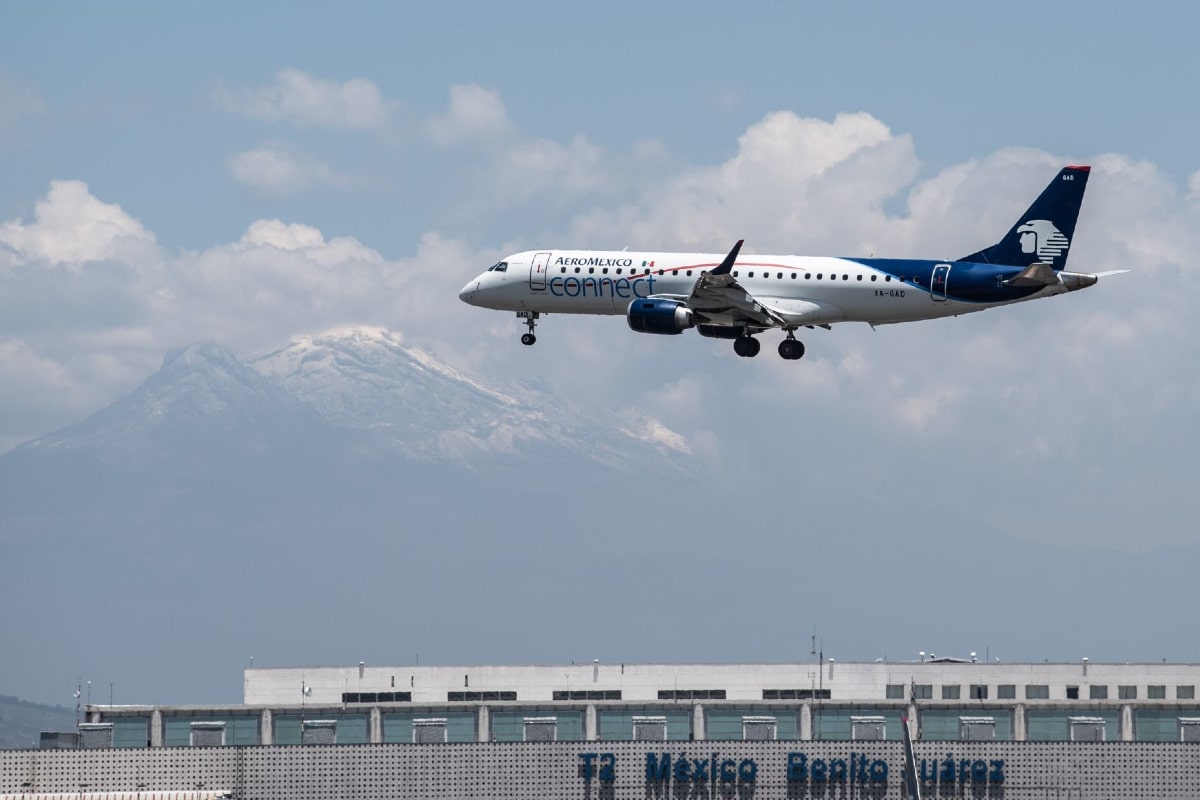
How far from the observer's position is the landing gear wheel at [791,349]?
11731cm

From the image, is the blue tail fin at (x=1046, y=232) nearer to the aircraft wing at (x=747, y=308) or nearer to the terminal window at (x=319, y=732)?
the aircraft wing at (x=747, y=308)

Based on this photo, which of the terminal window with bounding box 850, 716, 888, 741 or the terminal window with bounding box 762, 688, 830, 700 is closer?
the terminal window with bounding box 850, 716, 888, 741

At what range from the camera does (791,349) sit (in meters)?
117

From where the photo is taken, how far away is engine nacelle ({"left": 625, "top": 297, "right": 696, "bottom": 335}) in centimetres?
11169

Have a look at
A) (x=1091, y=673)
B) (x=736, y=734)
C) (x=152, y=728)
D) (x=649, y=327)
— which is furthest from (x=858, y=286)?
(x=1091, y=673)

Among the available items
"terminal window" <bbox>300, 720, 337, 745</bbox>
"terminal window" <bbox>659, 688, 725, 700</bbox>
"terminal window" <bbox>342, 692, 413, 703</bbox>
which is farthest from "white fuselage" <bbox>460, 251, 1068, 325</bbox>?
"terminal window" <bbox>659, 688, 725, 700</bbox>

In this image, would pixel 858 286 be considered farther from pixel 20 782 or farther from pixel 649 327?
pixel 20 782

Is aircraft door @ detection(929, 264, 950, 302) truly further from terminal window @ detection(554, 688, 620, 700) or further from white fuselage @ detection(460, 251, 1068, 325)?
terminal window @ detection(554, 688, 620, 700)

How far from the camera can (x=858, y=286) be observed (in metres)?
112

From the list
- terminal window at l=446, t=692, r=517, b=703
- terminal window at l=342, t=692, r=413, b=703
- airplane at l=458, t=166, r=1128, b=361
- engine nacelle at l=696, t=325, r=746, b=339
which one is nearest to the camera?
airplane at l=458, t=166, r=1128, b=361

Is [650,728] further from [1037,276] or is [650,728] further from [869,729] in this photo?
[1037,276]

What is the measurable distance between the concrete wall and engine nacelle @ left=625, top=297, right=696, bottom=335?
96.4 feet

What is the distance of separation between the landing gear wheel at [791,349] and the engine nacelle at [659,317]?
7299mm

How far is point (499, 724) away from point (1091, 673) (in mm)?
65062
